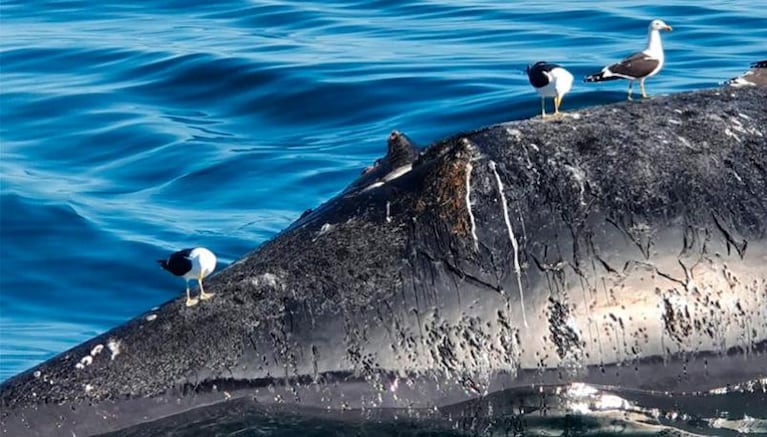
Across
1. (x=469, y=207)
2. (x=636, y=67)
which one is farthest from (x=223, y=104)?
(x=469, y=207)

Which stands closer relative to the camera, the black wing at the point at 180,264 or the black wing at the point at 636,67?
the black wing at the point at 180,264

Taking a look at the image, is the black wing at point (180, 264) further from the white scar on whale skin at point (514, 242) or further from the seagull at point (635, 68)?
the seagull at point (635, 68)

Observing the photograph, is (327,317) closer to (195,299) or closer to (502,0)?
(195,299)

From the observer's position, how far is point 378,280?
22.7ft

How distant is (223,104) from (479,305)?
1153 centimetres

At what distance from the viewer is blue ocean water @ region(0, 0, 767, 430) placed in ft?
42.5

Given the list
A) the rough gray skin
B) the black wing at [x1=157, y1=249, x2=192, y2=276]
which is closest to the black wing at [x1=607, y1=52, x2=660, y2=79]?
the rough gray skin

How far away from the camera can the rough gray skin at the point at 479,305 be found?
6820 millimetres

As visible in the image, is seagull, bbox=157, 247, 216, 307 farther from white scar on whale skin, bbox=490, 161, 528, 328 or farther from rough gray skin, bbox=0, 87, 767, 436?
white scar on whale skin, bbox=490, 161, 528, 328

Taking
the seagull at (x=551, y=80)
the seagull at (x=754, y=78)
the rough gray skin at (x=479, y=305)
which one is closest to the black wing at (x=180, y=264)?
the rough gray skin at (x=479, y=305)

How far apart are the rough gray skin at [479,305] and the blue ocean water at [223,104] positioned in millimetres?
3947

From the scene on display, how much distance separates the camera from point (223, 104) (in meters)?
18.1

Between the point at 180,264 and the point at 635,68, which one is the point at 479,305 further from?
the point at 635,68

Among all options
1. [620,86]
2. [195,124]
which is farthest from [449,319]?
[195,124]
